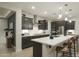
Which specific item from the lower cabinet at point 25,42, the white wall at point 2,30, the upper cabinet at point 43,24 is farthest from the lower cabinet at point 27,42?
the white wall at point 2,30

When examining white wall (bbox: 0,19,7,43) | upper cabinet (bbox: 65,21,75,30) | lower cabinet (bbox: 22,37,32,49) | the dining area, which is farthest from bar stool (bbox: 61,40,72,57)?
white wall (bbox: 0,19,7,43)

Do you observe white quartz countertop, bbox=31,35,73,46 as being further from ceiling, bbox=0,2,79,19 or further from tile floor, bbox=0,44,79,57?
ceiling, bbox=0,2,79,19

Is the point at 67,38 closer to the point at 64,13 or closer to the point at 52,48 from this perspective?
the point at 52,48

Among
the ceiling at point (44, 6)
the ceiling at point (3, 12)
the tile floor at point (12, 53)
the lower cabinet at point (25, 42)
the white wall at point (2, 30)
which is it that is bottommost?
the tile floor at point (12, 53)

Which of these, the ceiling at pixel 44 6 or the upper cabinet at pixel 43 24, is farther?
the upper cabinet at pixel 43 24

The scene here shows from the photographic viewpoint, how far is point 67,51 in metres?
2.45

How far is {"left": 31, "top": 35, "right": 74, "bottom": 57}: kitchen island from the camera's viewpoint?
2.38 meters

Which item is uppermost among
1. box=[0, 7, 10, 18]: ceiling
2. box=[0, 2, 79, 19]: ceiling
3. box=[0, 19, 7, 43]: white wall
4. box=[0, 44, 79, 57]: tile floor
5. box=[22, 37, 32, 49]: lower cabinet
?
box=[0, 2, 79, 19]: ceiling

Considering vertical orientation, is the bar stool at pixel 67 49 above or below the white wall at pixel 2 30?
below

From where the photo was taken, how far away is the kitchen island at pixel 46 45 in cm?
238

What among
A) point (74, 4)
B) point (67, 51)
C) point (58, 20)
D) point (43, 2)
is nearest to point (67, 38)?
point (67, 51)

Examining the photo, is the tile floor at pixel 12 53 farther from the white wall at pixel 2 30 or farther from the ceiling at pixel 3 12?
the ceiling at pixel 3 12

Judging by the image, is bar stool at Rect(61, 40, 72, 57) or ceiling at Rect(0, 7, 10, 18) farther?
bar stool at Rect(61, 40, 72, 57)

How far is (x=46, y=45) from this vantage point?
245 cm
